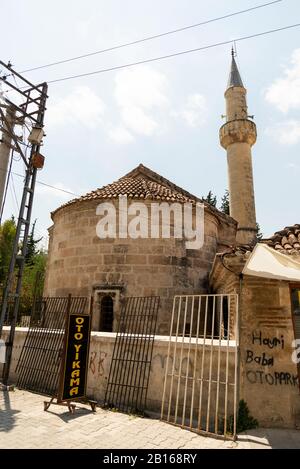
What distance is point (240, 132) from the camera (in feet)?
64.8

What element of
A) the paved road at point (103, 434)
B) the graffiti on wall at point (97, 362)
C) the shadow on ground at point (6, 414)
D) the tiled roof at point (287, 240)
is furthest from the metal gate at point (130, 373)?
the tiled roof at point (287, 240)

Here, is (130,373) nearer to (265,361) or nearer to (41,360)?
(265,361)

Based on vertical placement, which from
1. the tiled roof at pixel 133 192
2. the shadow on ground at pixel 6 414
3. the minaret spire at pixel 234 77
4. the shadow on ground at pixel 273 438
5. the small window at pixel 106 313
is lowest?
the shadow on ground at pixel 6 414

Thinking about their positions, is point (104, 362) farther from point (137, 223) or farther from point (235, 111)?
point (235, 111)

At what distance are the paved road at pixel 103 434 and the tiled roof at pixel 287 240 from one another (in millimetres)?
2996

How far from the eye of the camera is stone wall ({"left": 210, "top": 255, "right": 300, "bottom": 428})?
16.4ft

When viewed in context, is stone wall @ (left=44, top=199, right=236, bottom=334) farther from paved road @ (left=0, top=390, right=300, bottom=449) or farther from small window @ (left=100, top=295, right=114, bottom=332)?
paved road @ (left=0, top=390, right=300, bottom=449)

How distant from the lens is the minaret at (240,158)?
745 inches

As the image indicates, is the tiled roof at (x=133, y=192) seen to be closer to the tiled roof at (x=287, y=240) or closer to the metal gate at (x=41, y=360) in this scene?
the metal gate at (x=41, y=360)

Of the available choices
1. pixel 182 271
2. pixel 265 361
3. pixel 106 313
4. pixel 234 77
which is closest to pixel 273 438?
pixel 265 361

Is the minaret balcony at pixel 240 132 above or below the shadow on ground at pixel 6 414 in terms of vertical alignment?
above

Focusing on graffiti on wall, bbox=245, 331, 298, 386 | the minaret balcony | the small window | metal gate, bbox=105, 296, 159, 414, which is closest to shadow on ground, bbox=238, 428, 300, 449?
graffiti on wall, bbox=245, 331, 298, 386

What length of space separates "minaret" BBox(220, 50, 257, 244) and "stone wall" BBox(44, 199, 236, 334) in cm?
754

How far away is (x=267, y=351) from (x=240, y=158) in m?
16.5
